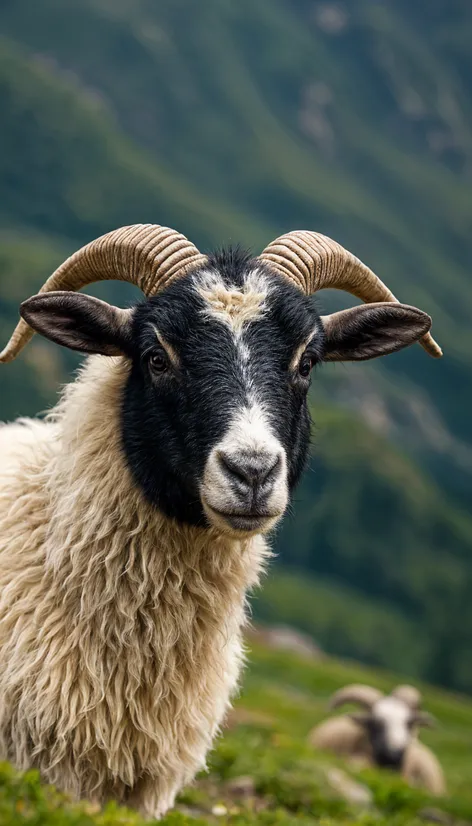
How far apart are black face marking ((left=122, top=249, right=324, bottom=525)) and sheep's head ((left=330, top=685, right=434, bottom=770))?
43.3ft

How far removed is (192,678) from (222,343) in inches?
86.1

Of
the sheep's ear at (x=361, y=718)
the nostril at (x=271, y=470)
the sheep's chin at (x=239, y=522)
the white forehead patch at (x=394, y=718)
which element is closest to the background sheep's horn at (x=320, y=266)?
the nostril at (x=271, y=470)

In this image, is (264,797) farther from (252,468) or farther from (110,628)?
(252,468)

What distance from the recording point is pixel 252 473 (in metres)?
5.34

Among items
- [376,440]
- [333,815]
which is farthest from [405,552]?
[333,815]

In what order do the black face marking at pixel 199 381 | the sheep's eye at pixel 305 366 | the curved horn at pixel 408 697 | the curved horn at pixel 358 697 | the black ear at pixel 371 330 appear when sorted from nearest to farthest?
the black face marking at pixel 199 381 < the sheep's eye at pixel 305 366 < the black ear at pixel 371 330 < the curved horn at pixel 358 697 < the curved horn at pixel 408 697

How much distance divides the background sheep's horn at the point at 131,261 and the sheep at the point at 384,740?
497 inches

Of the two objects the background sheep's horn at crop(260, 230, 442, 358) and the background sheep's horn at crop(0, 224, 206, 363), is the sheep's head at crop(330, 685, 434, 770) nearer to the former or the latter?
the background sheep's horn at crop(260, 230, 442, 358)

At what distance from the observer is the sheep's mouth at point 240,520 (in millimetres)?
5508

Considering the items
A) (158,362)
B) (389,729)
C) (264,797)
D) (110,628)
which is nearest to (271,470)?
(158,362)

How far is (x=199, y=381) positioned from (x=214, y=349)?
22 cm

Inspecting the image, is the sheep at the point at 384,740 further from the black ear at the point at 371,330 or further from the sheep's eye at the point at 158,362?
the sheep's eye at the point at 158,362

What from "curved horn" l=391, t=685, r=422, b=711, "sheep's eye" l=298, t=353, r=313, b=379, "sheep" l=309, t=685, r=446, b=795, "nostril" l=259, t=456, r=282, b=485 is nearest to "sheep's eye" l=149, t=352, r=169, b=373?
"sheep's eye" l=298, t=353, r=313, b=379

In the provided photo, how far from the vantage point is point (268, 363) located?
599 cm
